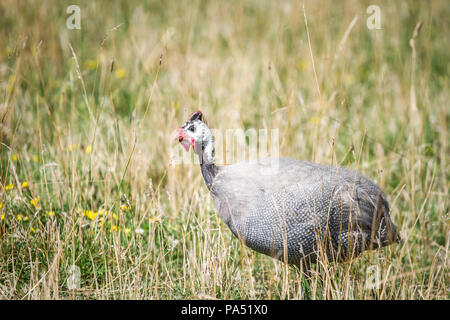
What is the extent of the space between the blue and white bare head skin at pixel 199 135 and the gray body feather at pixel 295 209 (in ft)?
0.26

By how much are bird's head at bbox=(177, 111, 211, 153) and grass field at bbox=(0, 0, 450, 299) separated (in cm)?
31

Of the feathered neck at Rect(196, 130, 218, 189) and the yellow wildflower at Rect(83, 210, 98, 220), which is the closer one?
the feathered neck at Rect(196, 130, 218, 189)

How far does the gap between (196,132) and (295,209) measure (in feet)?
2.27

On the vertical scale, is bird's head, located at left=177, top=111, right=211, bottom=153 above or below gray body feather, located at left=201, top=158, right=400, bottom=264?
above

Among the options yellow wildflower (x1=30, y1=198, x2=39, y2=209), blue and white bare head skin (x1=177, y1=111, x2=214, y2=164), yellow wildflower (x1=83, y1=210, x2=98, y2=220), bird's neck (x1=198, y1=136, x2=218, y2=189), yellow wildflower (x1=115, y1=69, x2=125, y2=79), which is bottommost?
yellow wildflower (x1=83, y1=210, x2=98, y2=220)

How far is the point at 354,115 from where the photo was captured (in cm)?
473

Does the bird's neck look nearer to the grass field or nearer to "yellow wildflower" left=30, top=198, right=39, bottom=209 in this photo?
the grass field

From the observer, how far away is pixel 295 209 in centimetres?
264

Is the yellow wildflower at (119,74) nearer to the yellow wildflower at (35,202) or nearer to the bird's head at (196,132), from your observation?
the yellow wildflower at (35,202)

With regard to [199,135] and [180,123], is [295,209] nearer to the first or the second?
[199,135]

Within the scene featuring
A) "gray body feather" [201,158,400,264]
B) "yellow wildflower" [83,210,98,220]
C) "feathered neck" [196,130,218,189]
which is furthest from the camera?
"yellow wildflower" [83,210,98,220]

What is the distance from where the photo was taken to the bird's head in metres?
2.72

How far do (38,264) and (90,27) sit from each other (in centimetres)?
367

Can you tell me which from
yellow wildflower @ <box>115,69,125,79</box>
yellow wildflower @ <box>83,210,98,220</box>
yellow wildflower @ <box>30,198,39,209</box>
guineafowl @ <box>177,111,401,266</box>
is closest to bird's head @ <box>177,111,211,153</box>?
guineafowl @ <box>177,111,401,266</box>
